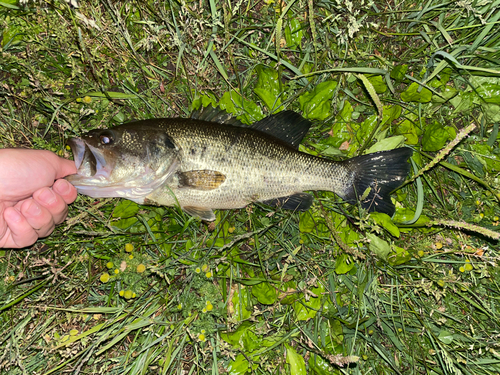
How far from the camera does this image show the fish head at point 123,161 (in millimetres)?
3002

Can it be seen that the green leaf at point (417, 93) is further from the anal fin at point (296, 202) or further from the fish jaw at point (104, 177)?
the fish jaw at point (104, 177)

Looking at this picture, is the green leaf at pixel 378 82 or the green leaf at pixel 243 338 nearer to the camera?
the green leaf at pixel 243 338

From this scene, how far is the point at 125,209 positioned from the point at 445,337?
11.8 ft

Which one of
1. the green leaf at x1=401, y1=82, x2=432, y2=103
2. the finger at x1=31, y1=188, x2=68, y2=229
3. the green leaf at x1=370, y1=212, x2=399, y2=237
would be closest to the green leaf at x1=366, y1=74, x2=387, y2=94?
the green leaf at x1=401, y1=82, x2=432, y2=103

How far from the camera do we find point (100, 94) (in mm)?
3557

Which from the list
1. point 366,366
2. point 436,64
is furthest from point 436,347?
point 436,64

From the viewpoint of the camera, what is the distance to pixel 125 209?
11.0 feet

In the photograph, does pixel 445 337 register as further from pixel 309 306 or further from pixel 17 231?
pixel 17 231

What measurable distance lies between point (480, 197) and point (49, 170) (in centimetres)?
451

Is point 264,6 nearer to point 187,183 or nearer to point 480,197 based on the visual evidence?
point 187,183

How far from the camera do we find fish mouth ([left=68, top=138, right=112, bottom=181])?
2.98 metres

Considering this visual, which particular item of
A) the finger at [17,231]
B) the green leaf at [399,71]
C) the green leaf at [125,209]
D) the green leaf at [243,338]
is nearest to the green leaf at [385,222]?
the green leaf at [399,71]

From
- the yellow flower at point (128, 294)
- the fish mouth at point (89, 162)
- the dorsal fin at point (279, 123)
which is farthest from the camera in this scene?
the dorsal fin at point (279, 123)

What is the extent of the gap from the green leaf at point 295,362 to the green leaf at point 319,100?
2.49 meters
